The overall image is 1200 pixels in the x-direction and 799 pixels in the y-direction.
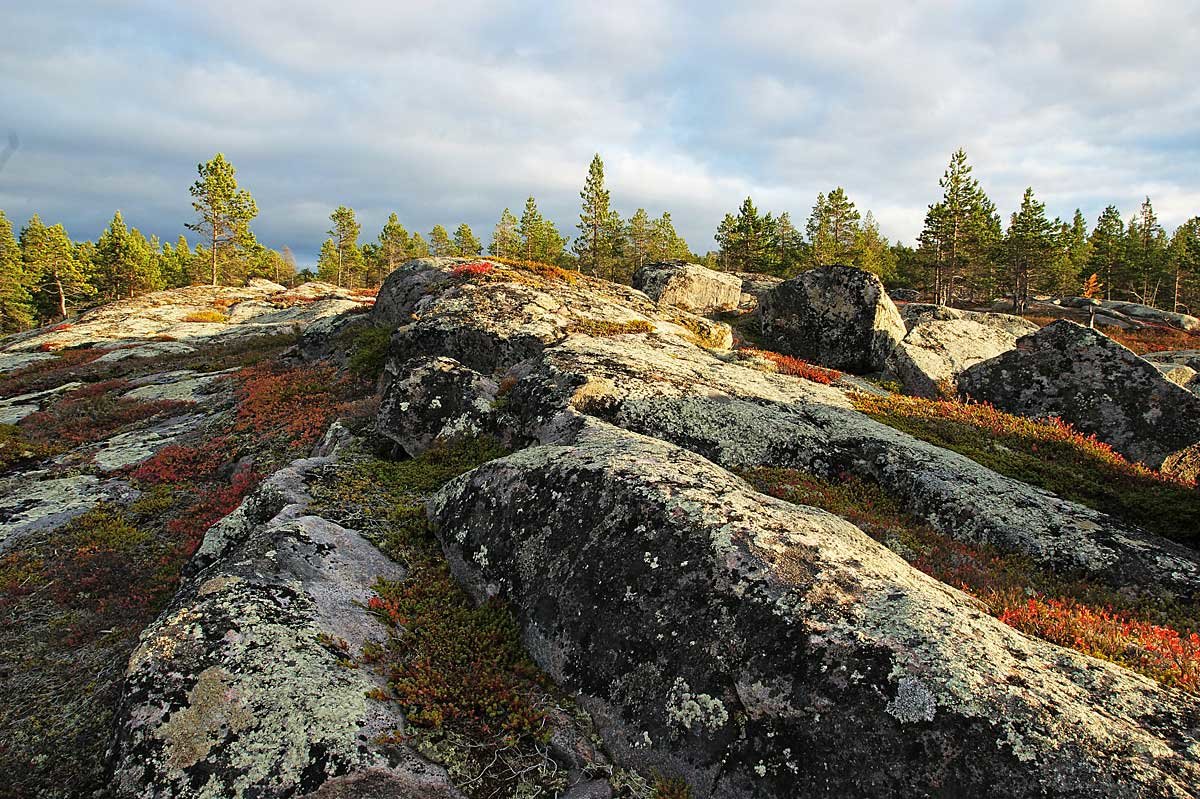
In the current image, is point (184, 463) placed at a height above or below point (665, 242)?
below

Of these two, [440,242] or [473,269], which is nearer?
[473,269]

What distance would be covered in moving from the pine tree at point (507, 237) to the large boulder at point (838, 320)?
76.3 metres

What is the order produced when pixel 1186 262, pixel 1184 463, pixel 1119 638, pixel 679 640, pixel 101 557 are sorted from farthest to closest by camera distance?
1. pixel 1186 262
2. pixel 1184 463
3. pixel 101 557
4. pixel 1119 638
5. pixel 679 640

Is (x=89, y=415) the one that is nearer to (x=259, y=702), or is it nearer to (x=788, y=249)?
(x=259, y=702)

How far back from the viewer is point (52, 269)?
82750 millimetres

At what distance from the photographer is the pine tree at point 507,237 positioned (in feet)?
332

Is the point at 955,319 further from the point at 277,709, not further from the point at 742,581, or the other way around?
the point at 277,709

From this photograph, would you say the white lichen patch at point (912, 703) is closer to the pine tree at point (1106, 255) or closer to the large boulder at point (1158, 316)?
the large boulder at point (1158, 316)

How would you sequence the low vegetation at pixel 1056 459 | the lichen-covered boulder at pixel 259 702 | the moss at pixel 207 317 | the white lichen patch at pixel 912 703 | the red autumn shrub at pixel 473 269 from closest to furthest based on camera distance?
the white lichen patch at pixel 912 703 → the lichen-covered boulder at pixel 259 702 → the low vegetation at pixel 1056 459 → the red autumn shrub at pixel 473 269 → the moss at pixel 207 317

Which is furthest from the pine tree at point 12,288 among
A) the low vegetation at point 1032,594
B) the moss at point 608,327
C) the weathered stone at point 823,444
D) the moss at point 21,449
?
the low vegetation at point 1032,594

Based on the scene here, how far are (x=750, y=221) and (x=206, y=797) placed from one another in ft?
281

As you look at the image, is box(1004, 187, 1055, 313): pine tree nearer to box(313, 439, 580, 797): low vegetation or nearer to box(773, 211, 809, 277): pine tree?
box(773, 211, 809, 277): pine tree

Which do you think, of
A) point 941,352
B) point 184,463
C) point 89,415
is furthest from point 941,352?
point 89,415

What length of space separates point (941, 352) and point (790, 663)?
25.3m
